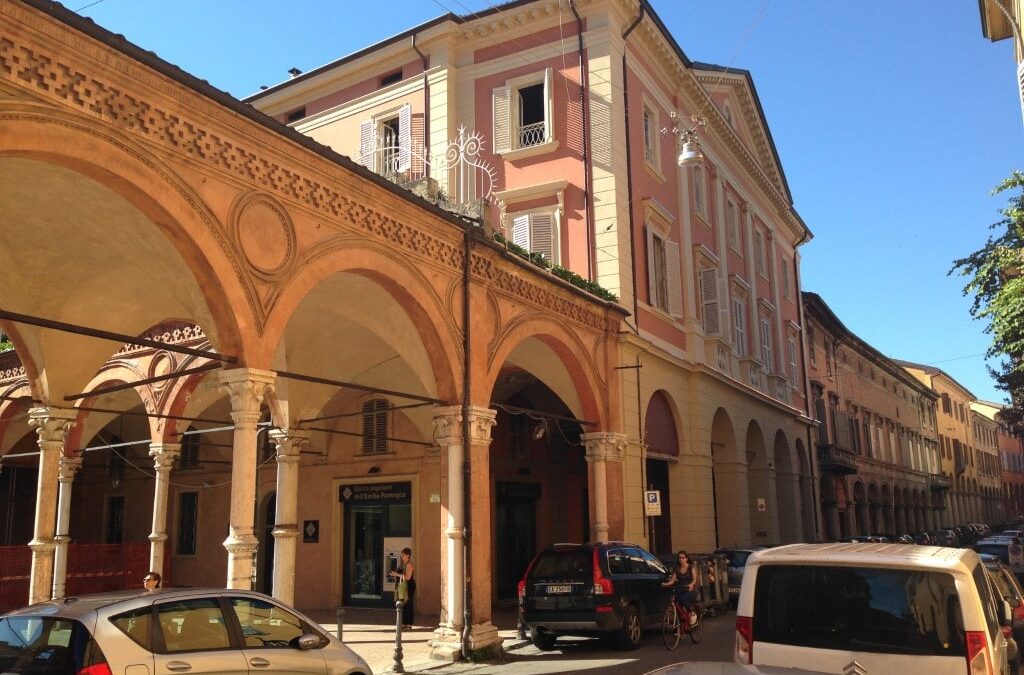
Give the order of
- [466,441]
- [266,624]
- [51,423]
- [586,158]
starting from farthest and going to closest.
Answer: [586,158]
[51,423]
[466,441]
[266,624]

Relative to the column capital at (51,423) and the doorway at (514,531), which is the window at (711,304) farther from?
the column capital at (51,423)

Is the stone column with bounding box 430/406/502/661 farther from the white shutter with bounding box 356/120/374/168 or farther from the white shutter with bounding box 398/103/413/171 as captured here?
the white shutter with bounding box 356/120/374/168

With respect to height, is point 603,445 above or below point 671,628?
above

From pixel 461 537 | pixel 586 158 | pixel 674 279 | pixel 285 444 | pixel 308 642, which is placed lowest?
pixel 308 642

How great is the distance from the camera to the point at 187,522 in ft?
76.0

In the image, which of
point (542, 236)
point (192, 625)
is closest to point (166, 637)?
point (192, 625)

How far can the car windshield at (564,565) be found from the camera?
1235 cm

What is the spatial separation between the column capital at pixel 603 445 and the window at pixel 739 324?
10452mm

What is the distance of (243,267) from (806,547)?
6516 millimetres

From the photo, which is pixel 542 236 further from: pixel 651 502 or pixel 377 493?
pixel 377 493

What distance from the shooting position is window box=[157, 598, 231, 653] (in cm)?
603

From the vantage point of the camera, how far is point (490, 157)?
2136 cm

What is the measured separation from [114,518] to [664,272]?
17.5 m

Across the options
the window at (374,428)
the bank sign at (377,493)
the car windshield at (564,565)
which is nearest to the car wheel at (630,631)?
the car windshield at (564,565)
